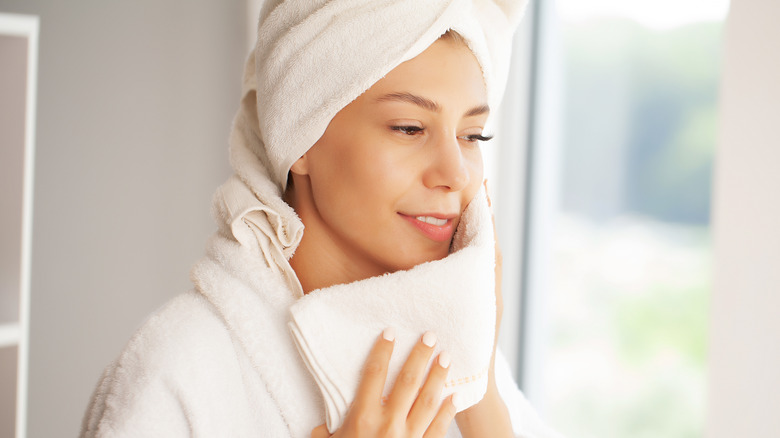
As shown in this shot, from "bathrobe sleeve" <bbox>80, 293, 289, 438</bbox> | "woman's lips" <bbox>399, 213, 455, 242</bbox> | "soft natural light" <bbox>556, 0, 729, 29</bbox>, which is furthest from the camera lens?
"soft natural light" <bbox>556, 0, 729, 29</bbox>

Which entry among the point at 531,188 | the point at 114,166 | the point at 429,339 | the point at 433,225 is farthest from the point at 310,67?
the point at 531,188

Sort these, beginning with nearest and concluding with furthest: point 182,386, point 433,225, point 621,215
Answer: point 182,386
point 433,225
point 621,215

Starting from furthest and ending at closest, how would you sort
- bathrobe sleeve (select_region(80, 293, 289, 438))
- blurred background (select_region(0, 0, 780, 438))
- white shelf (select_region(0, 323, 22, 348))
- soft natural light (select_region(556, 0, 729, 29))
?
1. blurred background (select_region(0, 0, 780, 438))
2. soft natural light (select_region(556, 0, 729, 29))
3. white shelf (select_region(0, 323, 22, 348))
4. bathrobe sleeve (select_region(80, 293, 289, 438))

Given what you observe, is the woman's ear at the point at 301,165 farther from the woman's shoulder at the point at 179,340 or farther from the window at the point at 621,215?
the window at the point at 621,215

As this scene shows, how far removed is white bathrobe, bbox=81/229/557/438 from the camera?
86 cm

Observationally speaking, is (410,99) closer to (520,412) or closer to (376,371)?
(376,371)

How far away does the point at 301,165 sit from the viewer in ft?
3.24

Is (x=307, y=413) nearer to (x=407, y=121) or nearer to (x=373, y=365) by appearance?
(x=373, y=365)

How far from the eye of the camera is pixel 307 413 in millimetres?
919

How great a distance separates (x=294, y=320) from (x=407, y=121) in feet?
1.01

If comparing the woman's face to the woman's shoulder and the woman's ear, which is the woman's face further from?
the woman's shoulder

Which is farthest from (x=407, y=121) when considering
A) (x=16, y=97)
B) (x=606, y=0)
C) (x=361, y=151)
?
(x=606, y=0)

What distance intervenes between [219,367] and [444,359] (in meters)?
0.31

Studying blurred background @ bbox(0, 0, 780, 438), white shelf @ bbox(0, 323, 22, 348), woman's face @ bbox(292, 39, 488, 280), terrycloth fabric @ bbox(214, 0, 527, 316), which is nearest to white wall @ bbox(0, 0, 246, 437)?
blurred background @ bbox(0, 0, 780, 438)
